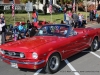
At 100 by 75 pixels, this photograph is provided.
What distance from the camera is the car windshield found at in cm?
735

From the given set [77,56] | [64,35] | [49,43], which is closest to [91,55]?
[77,56]

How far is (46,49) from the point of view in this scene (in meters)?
6.02

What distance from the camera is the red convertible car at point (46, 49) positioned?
584 centimetres

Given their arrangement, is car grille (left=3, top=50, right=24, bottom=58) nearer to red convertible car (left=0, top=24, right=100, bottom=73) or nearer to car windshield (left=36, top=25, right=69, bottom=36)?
red convertible car (left=0, top=24, right=100, bottom=73)

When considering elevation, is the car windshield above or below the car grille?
above

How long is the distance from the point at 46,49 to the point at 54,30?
5.24 feet

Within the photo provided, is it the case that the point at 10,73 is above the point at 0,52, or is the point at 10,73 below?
below

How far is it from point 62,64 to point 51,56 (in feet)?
4.39

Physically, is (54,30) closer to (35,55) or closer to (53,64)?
(53,64)

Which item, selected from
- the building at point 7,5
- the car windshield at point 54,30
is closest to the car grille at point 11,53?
the car windshield at point 54,30

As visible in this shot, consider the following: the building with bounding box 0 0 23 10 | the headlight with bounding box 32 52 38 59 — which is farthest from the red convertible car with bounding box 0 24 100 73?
the building with bounding box 0 0 23 10

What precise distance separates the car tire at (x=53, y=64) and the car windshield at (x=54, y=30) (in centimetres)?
110

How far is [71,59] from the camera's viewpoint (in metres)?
8.04

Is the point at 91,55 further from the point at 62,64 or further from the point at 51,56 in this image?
the point at 51,56
